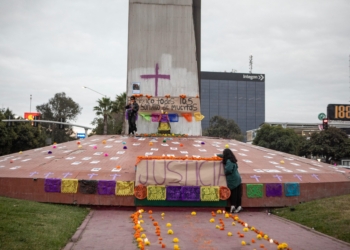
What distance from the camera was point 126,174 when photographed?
42.4 feet

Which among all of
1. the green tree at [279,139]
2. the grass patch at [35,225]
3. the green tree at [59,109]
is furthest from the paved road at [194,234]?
the green tree at [59,109]

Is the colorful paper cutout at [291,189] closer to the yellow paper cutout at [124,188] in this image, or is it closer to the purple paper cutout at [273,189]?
the purple paper cutout at [273,189]

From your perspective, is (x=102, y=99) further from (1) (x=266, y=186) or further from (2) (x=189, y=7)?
(1) (x=266, y=186)

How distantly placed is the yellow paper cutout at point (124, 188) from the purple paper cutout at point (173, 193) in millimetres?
1033

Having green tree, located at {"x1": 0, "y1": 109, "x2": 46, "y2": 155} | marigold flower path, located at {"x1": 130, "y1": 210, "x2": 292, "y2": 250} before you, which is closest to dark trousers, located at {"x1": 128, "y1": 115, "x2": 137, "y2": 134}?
marigold flower path, located at {"x1": 130, "y1": 210, "x2": 292, "y2": 250}

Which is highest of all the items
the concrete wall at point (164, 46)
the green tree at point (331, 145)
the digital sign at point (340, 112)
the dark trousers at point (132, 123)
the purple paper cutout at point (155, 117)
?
Result: the concrete wall at point (164, 46)

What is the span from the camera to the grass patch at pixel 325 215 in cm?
882

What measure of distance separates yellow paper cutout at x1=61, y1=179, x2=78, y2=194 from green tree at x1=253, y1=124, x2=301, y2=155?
54.2 m

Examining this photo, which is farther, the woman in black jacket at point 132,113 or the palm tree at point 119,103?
the palm tree at point 119,103

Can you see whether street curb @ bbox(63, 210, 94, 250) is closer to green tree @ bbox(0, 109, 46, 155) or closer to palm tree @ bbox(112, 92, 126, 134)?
palm tree @ bbox(112, 92, 126, 134)

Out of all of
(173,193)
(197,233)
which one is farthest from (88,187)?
(197,233)

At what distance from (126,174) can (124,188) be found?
73 centimetres

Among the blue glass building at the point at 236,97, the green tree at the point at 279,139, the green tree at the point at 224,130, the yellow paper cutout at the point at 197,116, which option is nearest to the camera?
the yellow paper cutout at the point at 197,116

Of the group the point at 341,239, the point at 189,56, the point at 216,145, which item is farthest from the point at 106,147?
the point at 341,239
